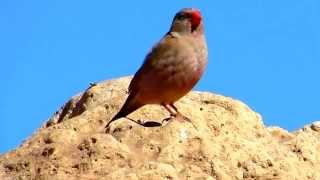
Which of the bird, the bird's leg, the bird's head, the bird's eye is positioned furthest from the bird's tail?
the bird's eye

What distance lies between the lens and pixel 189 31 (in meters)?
8.33

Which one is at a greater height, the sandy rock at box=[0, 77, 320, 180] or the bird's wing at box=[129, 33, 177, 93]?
the bird's wing at box=[129, 33, 177, 93]

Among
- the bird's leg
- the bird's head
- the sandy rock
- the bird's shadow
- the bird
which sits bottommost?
the sandy rock

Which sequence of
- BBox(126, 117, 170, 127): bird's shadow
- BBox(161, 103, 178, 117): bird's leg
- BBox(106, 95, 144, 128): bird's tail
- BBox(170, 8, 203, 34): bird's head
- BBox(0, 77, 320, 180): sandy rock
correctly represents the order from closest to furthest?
BBox(0, 77, 320, 180): sandy rock → BBox(126, 117, 170, 127): bird's shadow → BBox(106, 95, 144, 128): bird's tail → BBox(161, 103, 178, 117): bird's leg → BBox(170, 8, 203, 34): bird's head

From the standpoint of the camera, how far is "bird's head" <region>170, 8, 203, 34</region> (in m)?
8.32

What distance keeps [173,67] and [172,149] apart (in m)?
1.24

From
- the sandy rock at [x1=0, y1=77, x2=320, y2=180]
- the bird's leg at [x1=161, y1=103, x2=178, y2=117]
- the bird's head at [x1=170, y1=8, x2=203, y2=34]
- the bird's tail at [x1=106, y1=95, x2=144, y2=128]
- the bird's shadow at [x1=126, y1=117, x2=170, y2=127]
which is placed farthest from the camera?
the bird's head at [x1=170, y1=8, x2=203, y2=34]

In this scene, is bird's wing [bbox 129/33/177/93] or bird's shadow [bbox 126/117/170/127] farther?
bird's wing [bbox 129/33/177/93]

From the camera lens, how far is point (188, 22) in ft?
27.4

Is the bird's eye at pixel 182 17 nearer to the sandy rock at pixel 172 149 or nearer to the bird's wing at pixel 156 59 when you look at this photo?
the bird's wing at pixel 156 59

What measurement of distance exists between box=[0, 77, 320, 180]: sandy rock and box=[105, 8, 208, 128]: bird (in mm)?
181

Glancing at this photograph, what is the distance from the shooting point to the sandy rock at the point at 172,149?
22.4 feet

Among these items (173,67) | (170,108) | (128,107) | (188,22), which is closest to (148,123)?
(128,107)

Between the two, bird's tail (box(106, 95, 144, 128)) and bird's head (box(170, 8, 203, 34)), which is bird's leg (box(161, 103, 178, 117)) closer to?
bird's tail (box(106, 95, 144, 128))
